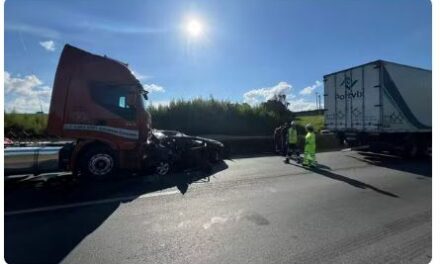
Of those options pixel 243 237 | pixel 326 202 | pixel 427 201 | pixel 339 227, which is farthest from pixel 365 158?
pixel 243 237

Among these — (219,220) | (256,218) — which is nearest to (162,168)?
(219,220)

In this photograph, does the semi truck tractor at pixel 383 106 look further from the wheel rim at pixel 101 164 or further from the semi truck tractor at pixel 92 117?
the wheel rim at pixel 101 164

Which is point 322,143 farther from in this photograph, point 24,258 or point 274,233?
point 24,258

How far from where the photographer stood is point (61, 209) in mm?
5492

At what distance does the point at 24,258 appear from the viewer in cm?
370

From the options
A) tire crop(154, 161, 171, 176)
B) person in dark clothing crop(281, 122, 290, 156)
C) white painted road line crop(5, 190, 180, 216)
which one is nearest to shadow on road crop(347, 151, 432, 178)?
person in dark clothing crop(281, 122, 290, 156)

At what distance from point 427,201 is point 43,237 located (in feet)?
21.4

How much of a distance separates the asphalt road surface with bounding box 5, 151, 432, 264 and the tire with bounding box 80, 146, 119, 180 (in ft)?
1.12

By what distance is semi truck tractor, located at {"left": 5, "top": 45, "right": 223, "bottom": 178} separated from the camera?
25.0 feet

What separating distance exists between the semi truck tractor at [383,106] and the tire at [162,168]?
8132 mm

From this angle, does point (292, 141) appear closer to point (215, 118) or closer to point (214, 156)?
point (214, 156)

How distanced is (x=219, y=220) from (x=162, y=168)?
4.06 meters

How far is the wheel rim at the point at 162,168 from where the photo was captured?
8.70 m

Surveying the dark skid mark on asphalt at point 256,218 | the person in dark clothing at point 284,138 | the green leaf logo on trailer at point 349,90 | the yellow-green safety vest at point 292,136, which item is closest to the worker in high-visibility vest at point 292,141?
the yellow-green safety vest at point 292,136
